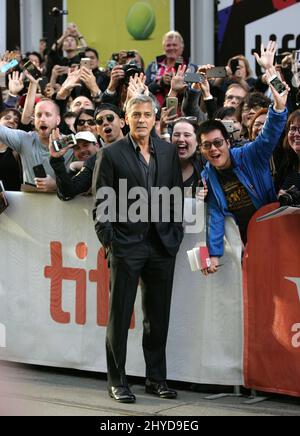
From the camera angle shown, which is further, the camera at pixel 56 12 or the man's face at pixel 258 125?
the camera at pixel 56 12

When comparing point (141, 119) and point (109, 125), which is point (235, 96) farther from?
point (141, 119)

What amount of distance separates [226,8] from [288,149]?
327 inches

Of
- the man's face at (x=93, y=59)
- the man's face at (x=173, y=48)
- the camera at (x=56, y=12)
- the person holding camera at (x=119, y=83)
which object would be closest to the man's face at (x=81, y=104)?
the person holding camera at (x=119, y=83)

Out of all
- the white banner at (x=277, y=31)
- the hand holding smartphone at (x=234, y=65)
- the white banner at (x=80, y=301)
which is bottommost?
the white banner at (x=80, y=301)

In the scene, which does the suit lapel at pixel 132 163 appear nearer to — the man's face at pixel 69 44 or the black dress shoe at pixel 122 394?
the black dress shoe at pixel 122 394

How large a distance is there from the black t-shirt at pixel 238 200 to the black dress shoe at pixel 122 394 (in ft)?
4.51

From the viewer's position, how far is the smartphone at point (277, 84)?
725 centimetres

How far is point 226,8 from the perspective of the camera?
15.5 meters

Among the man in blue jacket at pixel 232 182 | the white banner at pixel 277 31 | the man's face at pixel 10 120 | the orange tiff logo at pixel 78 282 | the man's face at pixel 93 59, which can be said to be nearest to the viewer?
the man in blue jacket at pixel 232 182

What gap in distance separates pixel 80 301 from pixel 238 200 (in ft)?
5.35

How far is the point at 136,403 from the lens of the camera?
726 centimetres

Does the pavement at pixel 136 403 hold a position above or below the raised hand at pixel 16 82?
below
